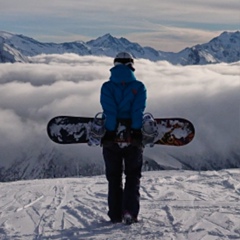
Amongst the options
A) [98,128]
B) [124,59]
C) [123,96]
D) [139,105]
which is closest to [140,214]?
[98,128]

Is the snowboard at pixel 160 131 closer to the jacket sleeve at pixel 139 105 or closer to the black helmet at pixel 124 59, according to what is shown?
the jacket sleeve at pixel 139 105

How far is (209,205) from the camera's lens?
868cm

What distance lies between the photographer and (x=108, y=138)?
723 cm

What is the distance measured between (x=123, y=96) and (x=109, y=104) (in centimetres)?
23

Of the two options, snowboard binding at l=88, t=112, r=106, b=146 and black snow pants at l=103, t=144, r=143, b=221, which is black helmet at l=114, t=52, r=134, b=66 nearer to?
snowboard binding at l=88, t=112, r=106, b=146

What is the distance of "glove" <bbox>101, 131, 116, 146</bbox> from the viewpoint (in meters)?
7.19

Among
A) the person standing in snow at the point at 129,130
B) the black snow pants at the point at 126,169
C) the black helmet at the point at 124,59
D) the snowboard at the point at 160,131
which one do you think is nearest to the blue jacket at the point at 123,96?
the person standing in snow at the point at 129,130

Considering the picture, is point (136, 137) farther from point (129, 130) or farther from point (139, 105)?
point (139, 105)

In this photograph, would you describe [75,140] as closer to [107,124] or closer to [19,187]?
[107,124]

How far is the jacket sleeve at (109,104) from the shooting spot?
23.1 feet

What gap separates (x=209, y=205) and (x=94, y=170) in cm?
18049

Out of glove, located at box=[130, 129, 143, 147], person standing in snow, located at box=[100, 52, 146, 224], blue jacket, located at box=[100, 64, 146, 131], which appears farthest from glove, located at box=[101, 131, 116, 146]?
glove, located at box=[130, 129, 143, 147]

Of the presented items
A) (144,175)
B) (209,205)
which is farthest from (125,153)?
(144,175)

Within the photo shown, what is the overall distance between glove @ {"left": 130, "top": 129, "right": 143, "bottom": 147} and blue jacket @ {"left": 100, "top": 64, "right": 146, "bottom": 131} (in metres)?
0.09
